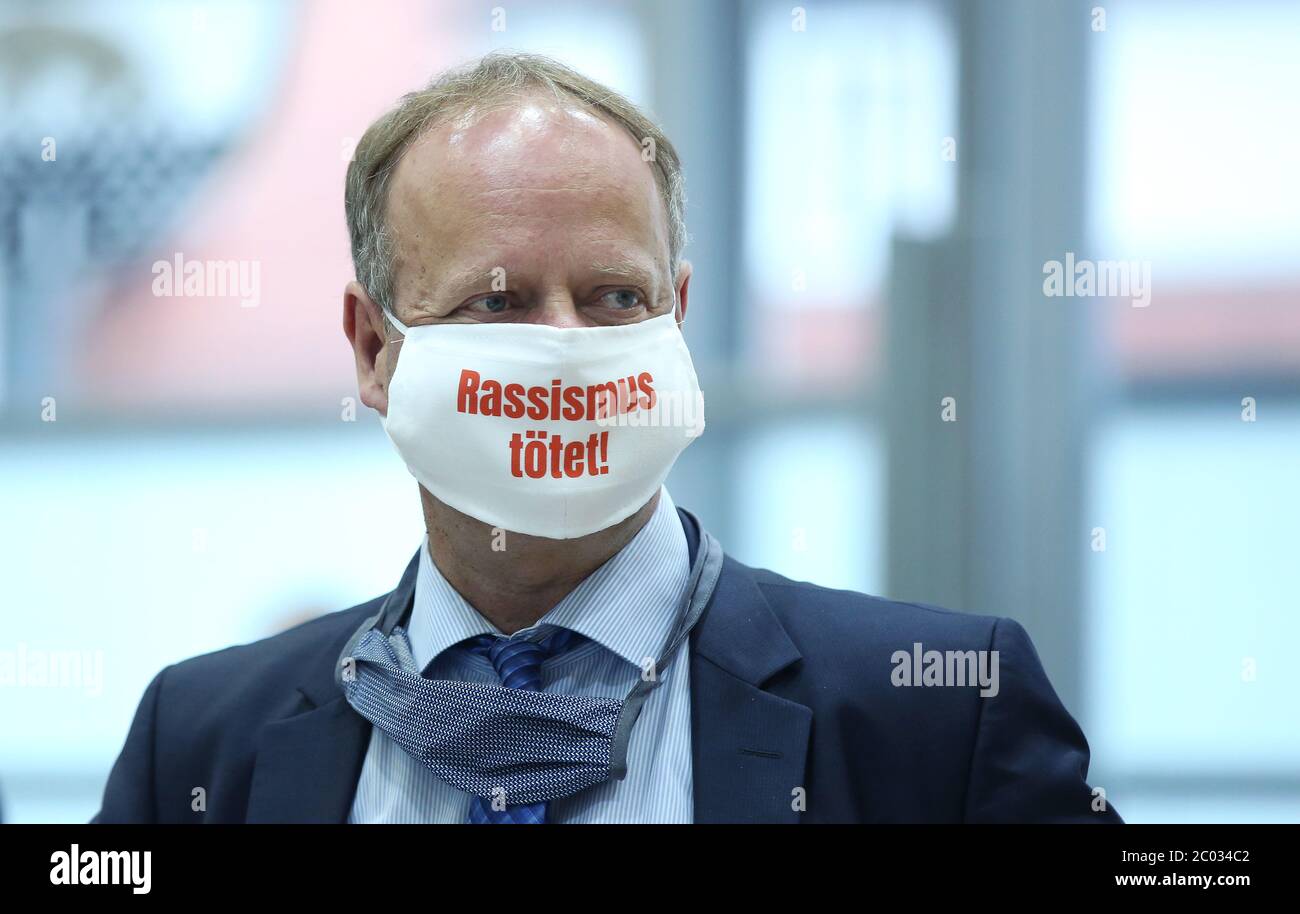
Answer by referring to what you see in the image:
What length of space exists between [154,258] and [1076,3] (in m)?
2.69

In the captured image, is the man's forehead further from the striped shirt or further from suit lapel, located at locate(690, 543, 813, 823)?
suit lapel, located at locate(690, 543, 813, 823)

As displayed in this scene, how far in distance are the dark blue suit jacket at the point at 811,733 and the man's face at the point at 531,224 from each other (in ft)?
1.50

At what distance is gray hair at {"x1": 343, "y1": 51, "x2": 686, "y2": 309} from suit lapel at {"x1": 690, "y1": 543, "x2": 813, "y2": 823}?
55cm

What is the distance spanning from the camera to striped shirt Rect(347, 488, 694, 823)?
165cm

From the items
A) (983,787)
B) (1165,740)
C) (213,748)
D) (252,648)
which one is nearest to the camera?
(983,787)

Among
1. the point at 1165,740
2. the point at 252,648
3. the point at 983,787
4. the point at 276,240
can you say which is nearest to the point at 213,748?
the point at 252,648

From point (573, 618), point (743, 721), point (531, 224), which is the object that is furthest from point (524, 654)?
point (531, 224)

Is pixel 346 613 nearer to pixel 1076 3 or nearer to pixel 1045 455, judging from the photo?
pixel 1045 455

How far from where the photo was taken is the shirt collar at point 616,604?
1.74 m

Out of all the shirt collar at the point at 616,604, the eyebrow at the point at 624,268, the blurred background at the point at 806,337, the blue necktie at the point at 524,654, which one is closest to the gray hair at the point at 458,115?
the eyebrow at the point at 624,268

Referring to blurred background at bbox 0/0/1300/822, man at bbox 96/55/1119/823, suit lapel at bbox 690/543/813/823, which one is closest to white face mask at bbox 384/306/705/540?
man at bbox 96/55/1119/823

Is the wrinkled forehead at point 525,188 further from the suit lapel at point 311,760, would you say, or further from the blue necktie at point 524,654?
the suit lapel at point 311,760

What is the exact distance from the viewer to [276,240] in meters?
3.58

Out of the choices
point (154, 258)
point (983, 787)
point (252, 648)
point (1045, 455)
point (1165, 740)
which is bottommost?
point (1165, 740)
